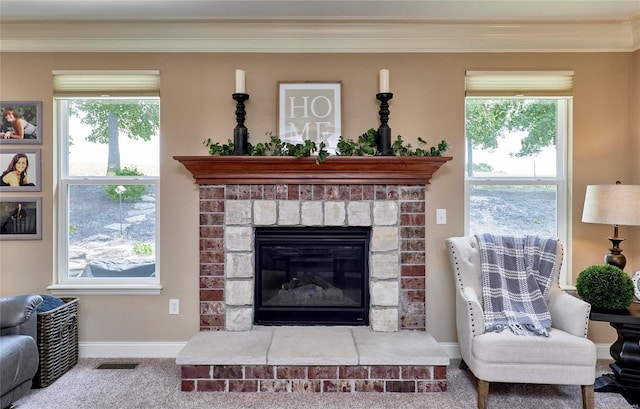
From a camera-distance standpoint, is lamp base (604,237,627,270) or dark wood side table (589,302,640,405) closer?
dark wood side table (589,302,640,405)

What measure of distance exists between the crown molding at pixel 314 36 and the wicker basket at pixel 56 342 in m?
1.94

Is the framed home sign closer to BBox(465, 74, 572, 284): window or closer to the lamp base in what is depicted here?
BBox(465, 74, 572, 284): window

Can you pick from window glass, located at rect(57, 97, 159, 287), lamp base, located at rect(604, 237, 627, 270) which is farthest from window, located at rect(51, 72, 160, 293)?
lamp base, located at rect(604, 237, 627, 270)

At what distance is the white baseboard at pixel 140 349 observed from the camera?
9.86ft

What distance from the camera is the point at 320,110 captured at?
117 inches

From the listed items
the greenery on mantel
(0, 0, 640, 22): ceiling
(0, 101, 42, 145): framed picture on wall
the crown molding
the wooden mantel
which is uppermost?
(0, 0, 640, 22): ceiling

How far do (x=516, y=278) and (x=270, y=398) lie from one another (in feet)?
5.88

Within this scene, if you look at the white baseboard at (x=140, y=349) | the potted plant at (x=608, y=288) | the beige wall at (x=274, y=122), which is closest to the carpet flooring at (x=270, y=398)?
the white baseboard at (x=140, y=349)

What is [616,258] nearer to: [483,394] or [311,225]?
[483,394]

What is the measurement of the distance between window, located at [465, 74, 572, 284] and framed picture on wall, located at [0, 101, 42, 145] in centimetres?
330

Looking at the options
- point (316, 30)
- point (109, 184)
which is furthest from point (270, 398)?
point (316, 30)

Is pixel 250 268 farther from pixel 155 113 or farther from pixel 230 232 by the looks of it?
pixel 155 113

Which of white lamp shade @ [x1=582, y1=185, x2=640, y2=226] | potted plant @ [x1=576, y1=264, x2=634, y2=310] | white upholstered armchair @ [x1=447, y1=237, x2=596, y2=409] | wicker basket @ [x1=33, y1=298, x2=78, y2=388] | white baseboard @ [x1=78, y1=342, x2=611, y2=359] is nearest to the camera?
white upholstered armchair @ [x1=447, y1=237, x2=596, y2=409]

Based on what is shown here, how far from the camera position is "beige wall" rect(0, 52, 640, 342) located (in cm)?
299
